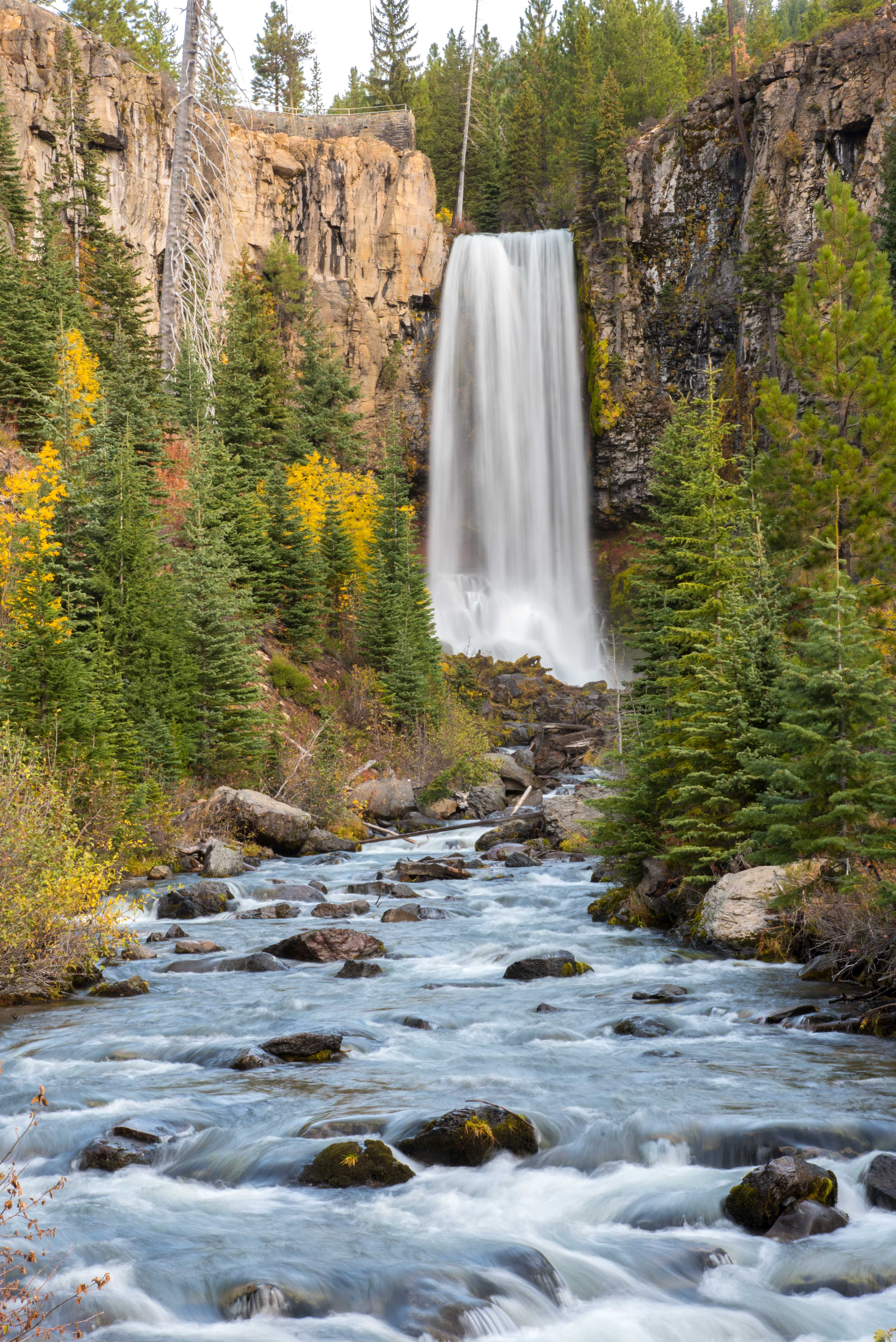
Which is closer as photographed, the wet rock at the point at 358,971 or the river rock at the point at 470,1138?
the river rock at the point at 470,1138

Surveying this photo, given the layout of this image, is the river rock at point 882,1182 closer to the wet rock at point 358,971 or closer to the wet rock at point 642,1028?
the wet rock at point 642,1028

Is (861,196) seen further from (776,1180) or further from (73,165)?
(776,1180)

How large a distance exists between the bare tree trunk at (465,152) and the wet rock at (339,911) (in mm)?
46134

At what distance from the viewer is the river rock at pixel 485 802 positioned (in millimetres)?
25953

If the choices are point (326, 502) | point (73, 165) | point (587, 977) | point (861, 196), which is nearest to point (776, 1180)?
point (587, 977)

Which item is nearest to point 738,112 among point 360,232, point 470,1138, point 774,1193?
point 360,232

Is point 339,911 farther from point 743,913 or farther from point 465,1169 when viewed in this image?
point 465,1169

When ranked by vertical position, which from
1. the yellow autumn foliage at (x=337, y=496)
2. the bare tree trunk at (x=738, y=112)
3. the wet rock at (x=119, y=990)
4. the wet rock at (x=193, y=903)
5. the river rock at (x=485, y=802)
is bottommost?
the river rock at (x=485, y=802)

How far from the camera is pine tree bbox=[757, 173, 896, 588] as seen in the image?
18.2 meters

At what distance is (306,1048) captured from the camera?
9.57 metres

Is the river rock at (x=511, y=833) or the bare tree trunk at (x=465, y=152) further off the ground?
the bare tree trunk at (x=465, y=152)

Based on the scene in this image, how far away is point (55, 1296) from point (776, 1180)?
4.38 m

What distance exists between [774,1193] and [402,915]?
31.9 feet

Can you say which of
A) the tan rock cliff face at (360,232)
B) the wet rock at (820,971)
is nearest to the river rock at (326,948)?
the wet rock at (820,971)
